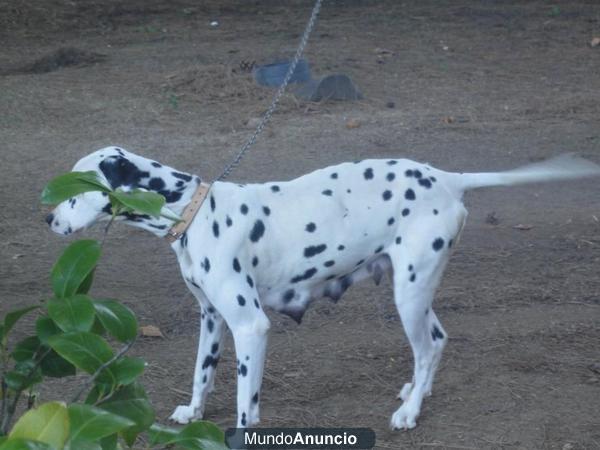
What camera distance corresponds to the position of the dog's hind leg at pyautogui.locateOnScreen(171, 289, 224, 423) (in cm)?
507

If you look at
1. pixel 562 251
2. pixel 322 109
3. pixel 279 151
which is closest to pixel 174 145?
pixel 279 151

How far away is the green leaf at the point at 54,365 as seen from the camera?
8.96ft

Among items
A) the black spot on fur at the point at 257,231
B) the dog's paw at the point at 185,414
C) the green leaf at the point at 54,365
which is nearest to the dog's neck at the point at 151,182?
the black spot on fur at the point at 257,231

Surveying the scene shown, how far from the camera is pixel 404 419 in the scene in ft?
16.6

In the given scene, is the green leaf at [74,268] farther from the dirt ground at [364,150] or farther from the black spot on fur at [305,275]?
the dirt ground at [364,150]

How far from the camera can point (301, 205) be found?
4949 mm

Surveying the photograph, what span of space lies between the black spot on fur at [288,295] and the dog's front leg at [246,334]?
235 millimetres

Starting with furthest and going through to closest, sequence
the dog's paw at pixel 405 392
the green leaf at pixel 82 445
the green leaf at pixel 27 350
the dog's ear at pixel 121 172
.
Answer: the dog's paw at pixel 405 392 < the dog's ear at pixel 121 172 < the green leaf at pixel 27 350 < the green leaf at pixel 82 445

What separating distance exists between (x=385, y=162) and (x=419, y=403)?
3.81 ft

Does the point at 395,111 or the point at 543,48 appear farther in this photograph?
the point at 543,48

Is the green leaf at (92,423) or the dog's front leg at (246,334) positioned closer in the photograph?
the green leaf at (92,423)

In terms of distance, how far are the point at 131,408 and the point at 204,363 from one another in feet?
8.60

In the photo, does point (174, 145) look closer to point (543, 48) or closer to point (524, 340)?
point (524, 340)

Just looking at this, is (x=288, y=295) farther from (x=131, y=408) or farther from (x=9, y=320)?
(x=131, y=408)
